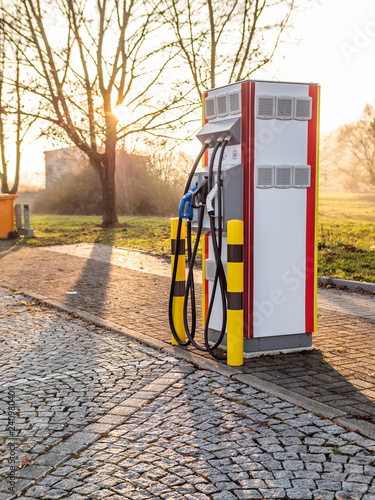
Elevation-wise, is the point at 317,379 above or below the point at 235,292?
below

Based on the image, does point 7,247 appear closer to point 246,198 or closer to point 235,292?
point 246,198

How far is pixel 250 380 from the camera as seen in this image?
15.7 feet

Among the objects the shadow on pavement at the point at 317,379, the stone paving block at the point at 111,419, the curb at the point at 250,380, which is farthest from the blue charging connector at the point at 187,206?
the stone paving block at the point at 111,419

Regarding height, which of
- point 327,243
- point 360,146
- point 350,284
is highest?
point 360,146

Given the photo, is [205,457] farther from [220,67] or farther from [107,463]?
[220,67]

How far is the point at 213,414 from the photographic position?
4066mm

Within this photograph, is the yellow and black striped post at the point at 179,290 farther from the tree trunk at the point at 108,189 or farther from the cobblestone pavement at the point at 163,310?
the tree trunk at the point at 108,189

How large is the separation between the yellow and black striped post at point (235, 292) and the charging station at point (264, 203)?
46 mm

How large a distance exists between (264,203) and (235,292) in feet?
2.94

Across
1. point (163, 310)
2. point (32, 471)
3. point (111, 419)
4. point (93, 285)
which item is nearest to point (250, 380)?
point (111, 419)

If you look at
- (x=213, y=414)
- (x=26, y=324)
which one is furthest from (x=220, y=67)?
(x=213, y=414)

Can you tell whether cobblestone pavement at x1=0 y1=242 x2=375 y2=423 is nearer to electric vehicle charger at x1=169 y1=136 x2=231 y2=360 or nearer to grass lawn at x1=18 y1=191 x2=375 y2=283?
electric vehicle charger at x1=169 y1=136 x2=231 y2=360

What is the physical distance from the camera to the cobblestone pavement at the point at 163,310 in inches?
186

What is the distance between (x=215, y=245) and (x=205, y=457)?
219cm
